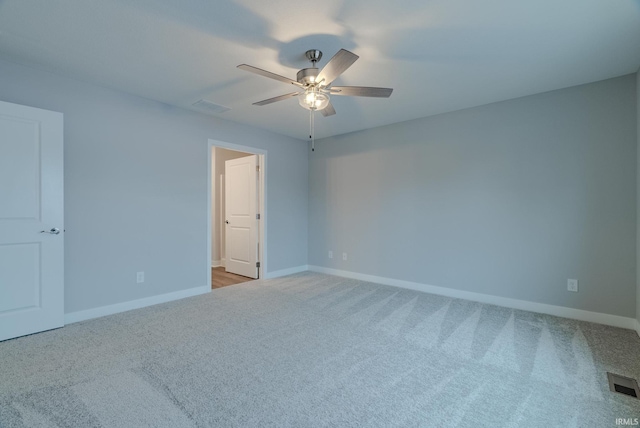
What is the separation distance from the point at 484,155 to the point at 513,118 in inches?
19.7

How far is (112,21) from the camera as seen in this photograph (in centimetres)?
205

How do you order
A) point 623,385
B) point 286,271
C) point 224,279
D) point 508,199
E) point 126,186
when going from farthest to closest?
point 286,271
point 224,279
point 508,199
point 126,186
point 623,385

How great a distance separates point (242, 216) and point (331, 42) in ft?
11.6

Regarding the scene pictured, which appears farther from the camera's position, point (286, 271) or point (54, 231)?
point (286, 271)

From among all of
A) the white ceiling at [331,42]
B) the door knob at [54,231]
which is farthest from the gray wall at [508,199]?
the door knob at [54,231]

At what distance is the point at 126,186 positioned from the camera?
10.9 feet

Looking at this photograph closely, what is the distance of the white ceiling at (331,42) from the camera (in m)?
1.92

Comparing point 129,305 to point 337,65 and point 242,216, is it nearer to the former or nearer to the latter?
point 242,216

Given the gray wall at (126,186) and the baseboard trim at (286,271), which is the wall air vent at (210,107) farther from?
the baseboard trim at (286,271)

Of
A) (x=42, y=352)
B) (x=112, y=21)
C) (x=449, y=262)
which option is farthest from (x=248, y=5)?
(x=449, y=262)

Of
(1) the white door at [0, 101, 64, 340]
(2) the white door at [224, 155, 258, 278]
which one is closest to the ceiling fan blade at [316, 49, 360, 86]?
(1) the white door at [0, 101, 64, 340]

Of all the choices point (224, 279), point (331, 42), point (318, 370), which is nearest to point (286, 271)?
point (224, 279)

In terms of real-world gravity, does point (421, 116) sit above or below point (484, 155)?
above

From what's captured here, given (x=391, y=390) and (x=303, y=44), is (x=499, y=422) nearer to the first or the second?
(x=391, y=390)
